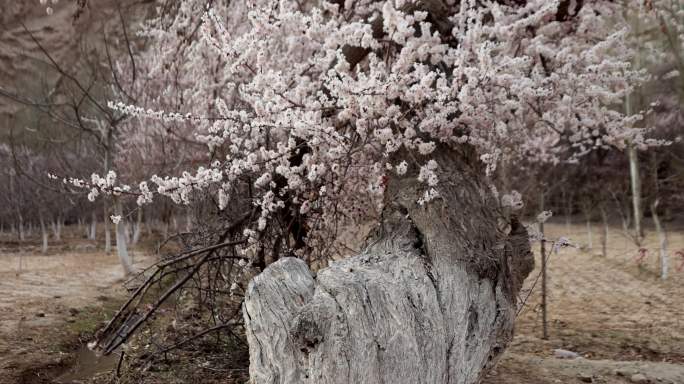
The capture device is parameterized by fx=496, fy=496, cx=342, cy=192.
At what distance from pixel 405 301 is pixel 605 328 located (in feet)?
19.8

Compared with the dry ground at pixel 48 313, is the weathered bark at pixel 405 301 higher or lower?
higher

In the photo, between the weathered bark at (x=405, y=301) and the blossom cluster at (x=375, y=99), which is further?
the blossom cluster at (x=375, y=99)

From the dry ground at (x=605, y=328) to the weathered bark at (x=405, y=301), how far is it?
1362 millimetres

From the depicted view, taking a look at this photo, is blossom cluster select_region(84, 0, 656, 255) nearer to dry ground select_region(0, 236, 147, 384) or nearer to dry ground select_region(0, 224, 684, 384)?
dry ground select_region(0, 224, 684, 384)

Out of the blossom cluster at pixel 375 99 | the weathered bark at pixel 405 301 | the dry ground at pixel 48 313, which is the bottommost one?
the dry ground at pixel 48 313

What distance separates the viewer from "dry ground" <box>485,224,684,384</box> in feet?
14.3

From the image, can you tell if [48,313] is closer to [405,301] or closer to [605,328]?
[405,301]

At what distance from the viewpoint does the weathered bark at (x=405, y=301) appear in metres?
2.14

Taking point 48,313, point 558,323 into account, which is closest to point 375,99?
point 558,323

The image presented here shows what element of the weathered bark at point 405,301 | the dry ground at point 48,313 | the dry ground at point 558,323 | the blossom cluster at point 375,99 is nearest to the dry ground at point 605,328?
the dry ground at point 558,323

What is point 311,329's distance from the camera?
6.89ft

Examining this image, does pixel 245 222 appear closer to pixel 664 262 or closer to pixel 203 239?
pixel 203 239

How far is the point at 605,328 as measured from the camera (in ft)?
23.7

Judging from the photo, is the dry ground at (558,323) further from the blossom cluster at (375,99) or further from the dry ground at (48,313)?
the blossom cluster at (375,99)
